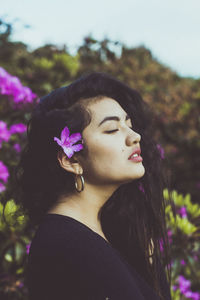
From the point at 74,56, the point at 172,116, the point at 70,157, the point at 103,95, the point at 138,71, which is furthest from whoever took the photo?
the point at 138,71

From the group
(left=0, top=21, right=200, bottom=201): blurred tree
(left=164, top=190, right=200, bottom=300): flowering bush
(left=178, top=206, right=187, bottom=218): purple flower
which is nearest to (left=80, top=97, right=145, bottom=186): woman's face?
(left=164, top=190, right=200, bottom=300): flowering bush

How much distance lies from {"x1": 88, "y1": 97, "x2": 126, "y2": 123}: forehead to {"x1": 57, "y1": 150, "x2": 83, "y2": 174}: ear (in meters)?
0.18

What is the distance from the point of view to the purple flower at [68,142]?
139cm

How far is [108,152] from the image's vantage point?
4.64 ft

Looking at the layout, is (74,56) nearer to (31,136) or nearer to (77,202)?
(31,136)

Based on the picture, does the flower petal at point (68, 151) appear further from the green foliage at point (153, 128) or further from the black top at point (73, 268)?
the green foliage at point (153, 128)

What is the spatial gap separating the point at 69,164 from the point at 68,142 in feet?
0.32

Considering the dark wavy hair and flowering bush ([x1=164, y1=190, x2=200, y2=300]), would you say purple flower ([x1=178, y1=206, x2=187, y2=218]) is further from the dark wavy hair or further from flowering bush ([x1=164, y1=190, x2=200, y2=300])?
the dark wavy hair

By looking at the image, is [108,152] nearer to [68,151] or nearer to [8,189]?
[68,151]

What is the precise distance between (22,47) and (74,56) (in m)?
0.60

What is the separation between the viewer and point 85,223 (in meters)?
1.45

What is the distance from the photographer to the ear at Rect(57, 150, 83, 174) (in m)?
1.45

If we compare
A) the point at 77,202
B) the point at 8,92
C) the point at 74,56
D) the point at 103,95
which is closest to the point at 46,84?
the point at 74,56

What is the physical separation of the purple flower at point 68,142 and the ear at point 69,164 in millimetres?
58
